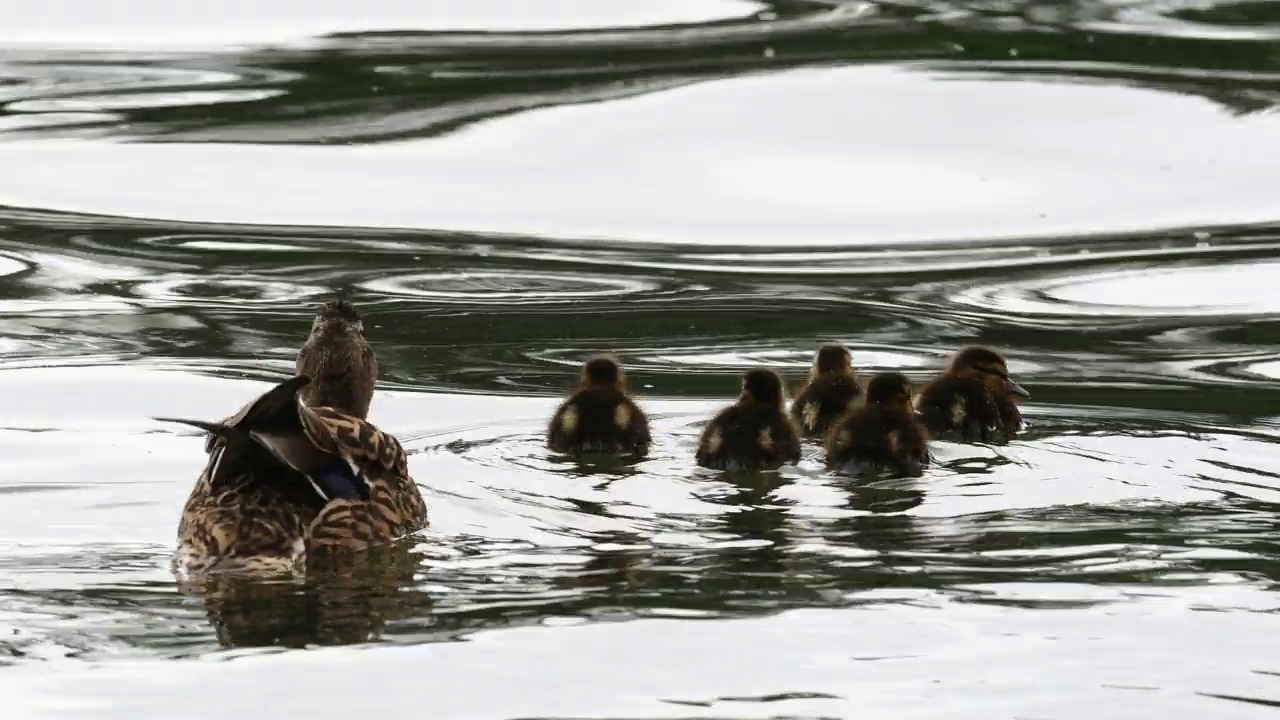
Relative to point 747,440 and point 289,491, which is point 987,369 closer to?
point 747,440

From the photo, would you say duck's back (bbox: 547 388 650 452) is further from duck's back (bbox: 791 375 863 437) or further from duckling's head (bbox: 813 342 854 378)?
duckling's head (bbox: 813 342 854 378)

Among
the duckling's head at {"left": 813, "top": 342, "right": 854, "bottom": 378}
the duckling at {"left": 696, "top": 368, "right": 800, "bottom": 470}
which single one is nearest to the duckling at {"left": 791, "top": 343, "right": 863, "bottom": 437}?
the duckling's head at {"left": 813, "top": 342, "right": 854, "bottom": 378}

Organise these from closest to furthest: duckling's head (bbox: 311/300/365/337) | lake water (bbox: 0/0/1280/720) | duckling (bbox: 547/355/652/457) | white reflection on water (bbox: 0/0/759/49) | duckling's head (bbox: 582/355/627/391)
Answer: lake water (bbox: 0/0/1280/720) → duckling's head (bbox: 311/300/365/337) → duckling (bbox: 547/355/652/457) → duckling's head (bbox: 582/355/627/391) → white reflection on water (bbox: 0/0/759/49)

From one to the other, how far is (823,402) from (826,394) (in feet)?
0.10

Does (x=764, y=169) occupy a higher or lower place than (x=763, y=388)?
higher

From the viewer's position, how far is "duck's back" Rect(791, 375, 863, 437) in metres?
8.75

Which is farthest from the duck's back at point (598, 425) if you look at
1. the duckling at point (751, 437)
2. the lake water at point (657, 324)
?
the duckling at point (751, 437)

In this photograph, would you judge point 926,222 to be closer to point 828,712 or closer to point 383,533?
point 383,533

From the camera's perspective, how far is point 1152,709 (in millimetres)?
5105

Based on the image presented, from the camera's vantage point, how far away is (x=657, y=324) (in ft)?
34.5

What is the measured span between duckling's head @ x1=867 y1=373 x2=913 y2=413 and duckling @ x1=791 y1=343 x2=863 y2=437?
0.45 metres

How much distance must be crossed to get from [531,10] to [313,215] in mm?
3814

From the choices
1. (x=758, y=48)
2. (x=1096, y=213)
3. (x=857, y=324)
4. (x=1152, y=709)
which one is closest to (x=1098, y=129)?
(x=1096, y=213)

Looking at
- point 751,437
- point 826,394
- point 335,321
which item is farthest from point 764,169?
point 335,321
